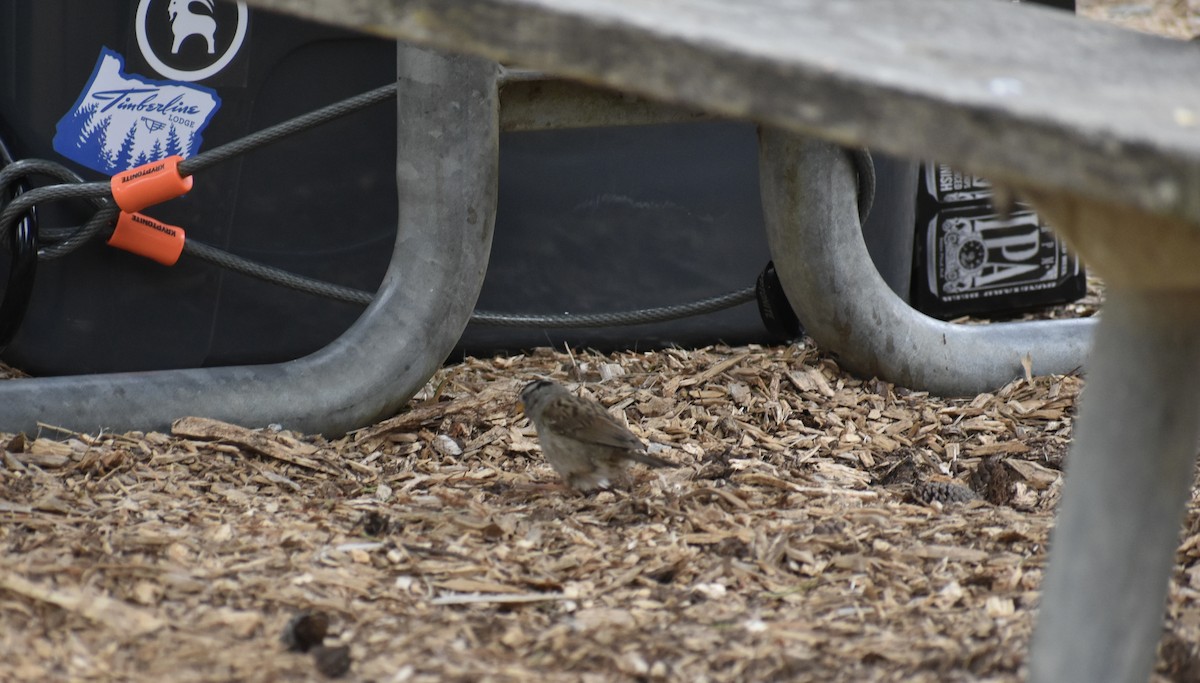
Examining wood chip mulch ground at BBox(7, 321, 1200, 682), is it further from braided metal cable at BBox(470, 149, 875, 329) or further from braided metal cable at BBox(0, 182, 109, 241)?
braided metal cable at BBox(0, 182, 109, 241)

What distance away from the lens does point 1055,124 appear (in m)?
1.16

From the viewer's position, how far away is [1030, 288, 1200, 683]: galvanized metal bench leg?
4.71 feet

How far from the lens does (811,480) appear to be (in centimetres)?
277

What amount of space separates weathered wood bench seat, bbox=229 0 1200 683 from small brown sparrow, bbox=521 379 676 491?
44.9 inches

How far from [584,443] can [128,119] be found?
4.32 ft

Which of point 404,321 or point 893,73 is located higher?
point 893,73

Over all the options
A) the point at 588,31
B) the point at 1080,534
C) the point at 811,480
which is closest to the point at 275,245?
the point at 811,480

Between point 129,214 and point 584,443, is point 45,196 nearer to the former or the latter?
point 129,214

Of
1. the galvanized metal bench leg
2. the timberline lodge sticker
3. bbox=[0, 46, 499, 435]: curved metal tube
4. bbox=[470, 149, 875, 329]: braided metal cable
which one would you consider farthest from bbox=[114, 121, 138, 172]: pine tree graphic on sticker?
the galvanized metal bench leg

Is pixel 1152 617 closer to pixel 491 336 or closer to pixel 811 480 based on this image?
pixel 811 480

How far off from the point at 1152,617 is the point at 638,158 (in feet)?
7.04

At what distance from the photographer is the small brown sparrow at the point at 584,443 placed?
2.59 m

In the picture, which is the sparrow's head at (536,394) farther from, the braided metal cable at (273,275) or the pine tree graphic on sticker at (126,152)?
the pine tree graphic on sticker at (126,152)

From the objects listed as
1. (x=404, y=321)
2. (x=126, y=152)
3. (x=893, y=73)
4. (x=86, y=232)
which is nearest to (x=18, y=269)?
(x=86, y=232)
